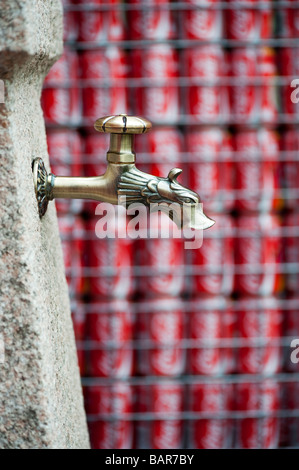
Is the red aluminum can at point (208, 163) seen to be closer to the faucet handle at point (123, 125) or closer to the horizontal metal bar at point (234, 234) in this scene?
the horizontal metal bar at point (234, 234)

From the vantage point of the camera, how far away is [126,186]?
1.76 feet

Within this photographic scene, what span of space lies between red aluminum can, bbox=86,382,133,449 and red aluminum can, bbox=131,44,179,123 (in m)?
0.63

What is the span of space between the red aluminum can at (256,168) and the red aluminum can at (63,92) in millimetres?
381

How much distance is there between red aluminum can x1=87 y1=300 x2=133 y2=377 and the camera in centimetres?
134

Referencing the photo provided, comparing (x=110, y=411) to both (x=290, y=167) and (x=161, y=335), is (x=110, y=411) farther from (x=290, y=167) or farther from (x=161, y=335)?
(x=290, y=167)

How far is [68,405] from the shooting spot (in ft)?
1.92

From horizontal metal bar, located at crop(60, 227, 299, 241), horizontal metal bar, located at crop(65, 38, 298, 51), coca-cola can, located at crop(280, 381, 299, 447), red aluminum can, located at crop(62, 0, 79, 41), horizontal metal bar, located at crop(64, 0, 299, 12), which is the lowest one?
coca-cola can, located at crop(280, 381, 299, 447)

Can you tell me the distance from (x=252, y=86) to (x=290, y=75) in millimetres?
92

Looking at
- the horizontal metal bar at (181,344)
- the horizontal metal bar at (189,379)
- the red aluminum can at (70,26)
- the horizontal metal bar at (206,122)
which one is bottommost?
the horizontal metal bar at (189,379)

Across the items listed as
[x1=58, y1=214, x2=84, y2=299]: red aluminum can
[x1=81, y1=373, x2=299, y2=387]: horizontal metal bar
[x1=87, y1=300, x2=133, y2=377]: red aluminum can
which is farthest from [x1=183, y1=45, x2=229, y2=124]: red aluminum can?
[x1=81, y1=373, x2=299, y2=387]: horizontal metal bar

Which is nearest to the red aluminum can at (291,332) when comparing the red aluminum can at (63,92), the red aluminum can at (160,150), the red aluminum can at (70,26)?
the red aluminum can at (160,150)

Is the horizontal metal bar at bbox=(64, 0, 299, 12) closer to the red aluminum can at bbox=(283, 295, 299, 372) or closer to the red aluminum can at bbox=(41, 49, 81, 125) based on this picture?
the red aluminum can at bbox=(41, 49, 81, 125)

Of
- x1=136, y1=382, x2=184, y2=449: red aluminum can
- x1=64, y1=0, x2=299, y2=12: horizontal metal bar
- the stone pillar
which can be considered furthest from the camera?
x1=136, y1=382, x2=184, y2=449: red aluminum can

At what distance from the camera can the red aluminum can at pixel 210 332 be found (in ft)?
4.45
